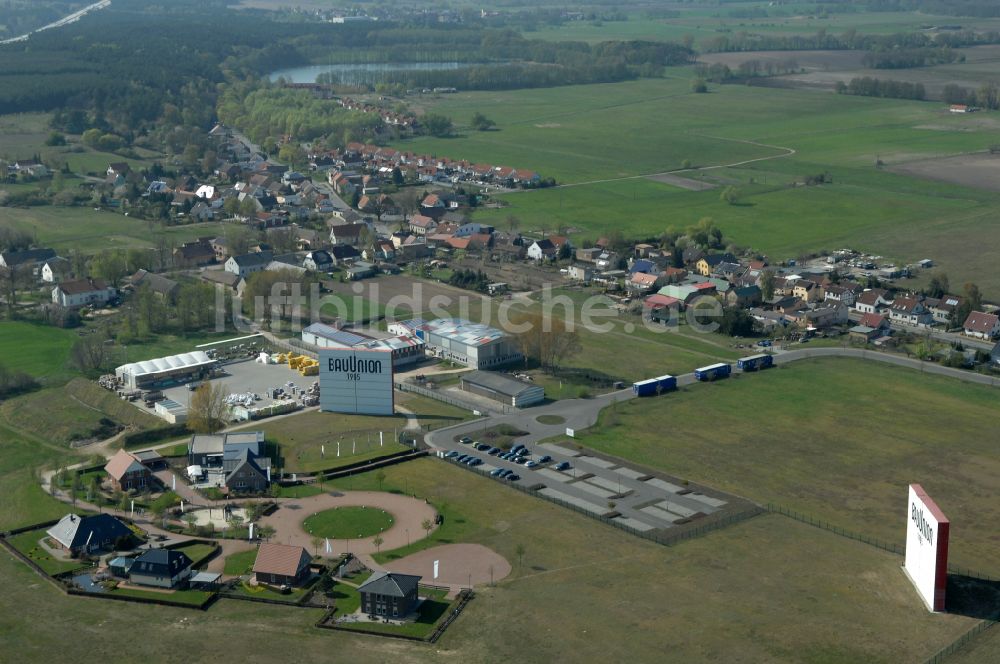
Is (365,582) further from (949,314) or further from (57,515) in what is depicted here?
(949,314)

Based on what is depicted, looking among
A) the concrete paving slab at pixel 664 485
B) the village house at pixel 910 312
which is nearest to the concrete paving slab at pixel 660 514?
the concrete paving slab at pixel 664 485

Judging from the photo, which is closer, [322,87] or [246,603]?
[246,603]

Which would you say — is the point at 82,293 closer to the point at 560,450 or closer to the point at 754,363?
the point at 560,450

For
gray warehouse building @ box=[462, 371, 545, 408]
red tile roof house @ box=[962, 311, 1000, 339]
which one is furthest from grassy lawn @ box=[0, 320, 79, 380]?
red tile roof house @ box=[962, 311, 1000, 339]

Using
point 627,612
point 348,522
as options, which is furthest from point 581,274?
point 627,612

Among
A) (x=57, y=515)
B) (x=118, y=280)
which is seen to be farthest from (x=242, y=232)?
(x=57, y=515)
